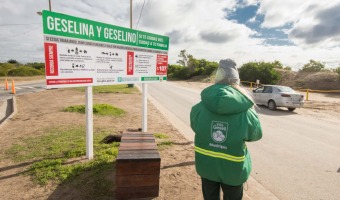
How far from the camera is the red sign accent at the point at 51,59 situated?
13.5 feet

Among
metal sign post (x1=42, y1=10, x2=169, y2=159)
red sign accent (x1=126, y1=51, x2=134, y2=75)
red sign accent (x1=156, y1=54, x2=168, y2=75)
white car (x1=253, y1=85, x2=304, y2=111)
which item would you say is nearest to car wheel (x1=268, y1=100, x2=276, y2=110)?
white car (x1=253, y1=85, x2=304, y2=111)

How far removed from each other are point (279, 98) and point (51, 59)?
12672mm

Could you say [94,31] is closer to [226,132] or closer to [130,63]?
[130,63]

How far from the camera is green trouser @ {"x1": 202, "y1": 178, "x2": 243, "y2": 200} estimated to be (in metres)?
2.43

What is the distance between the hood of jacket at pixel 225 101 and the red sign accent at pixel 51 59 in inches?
119

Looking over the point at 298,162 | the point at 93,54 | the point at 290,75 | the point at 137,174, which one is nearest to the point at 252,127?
the point at 137,174

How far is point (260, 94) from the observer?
50.7 ft

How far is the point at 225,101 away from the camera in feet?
7.16

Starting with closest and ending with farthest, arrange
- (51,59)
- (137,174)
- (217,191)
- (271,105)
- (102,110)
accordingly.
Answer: (217,191), (137,174), (51,59), (102,110), (271,105)

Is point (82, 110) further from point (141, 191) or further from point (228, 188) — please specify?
point (228, 188)

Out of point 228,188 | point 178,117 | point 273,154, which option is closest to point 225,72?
point 228,188

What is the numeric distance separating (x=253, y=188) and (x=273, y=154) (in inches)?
88.9

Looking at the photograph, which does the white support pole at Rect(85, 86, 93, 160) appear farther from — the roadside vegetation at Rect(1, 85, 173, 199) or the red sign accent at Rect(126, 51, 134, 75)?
the red sign accent at Rect(126, 51, 134, 75)

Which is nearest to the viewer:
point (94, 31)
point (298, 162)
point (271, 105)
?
point (94, 31)
